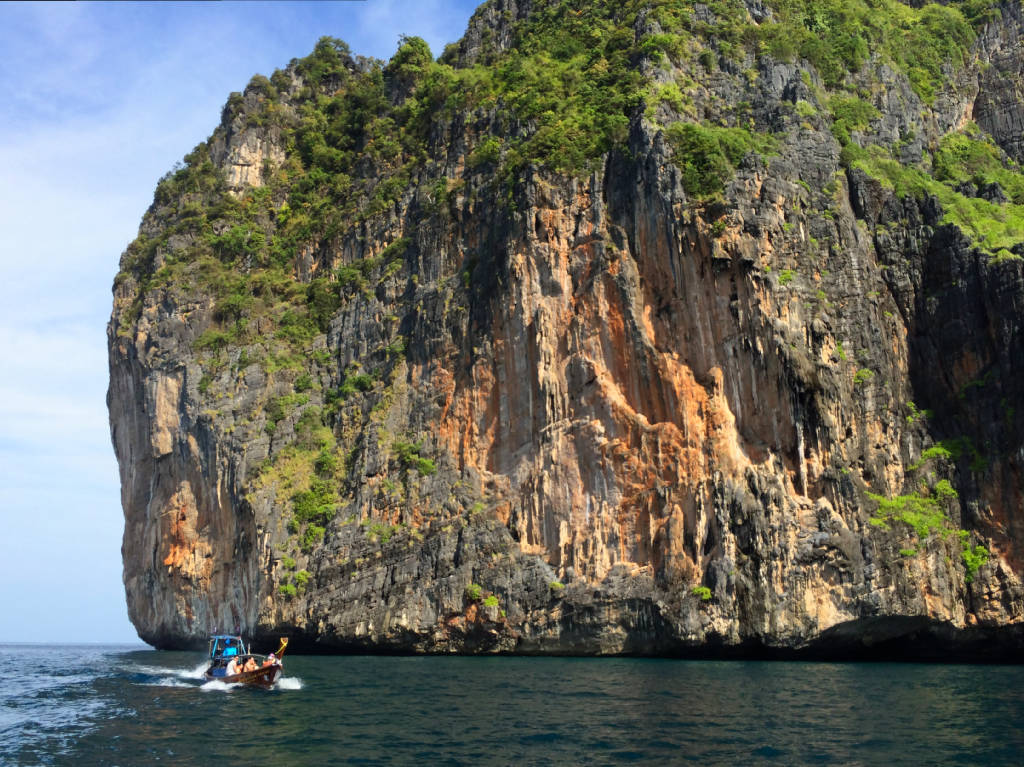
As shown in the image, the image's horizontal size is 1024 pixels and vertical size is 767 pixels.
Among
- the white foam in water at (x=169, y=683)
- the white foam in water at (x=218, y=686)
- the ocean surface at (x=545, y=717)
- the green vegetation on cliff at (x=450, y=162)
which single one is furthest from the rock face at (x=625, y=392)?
the white foam in water at (x=218, y=686)

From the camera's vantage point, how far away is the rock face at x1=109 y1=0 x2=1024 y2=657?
40.5m

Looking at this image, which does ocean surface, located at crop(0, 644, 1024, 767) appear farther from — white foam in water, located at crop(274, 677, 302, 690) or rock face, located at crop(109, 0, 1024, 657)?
rock face, located at crop(109, 0, 1024, 657)

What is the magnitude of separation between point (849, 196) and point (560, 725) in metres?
37.1

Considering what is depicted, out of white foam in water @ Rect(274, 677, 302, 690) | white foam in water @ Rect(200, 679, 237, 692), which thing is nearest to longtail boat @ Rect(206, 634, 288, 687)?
white foam in water @ Rect(200, 679, 237, 692)

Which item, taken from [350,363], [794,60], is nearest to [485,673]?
[350,363]

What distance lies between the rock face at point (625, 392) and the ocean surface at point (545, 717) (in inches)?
213

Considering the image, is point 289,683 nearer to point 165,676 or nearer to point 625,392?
point 165,676

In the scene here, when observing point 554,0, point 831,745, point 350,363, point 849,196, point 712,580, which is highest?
point 554,0

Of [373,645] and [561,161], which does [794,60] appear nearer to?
[561,161]

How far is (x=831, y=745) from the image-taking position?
20422 mm

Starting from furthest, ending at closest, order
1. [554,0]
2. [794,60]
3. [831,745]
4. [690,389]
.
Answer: [554,0], [794,60], [690,389], [831,745]

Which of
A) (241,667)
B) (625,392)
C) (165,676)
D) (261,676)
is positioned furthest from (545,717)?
(625,392)

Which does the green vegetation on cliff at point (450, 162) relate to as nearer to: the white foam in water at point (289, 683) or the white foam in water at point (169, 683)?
the white foam in water at point (169, 683)

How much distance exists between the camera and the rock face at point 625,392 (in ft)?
133
